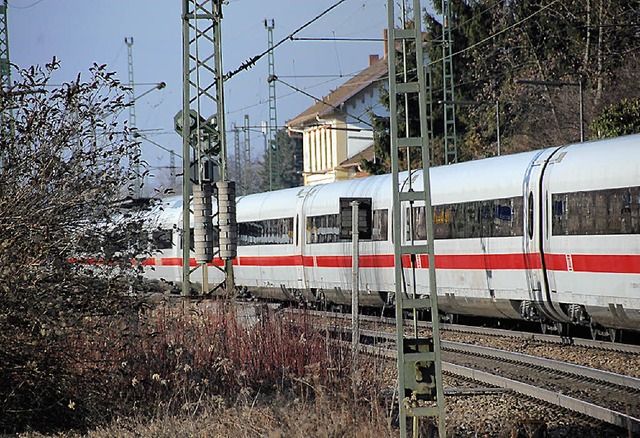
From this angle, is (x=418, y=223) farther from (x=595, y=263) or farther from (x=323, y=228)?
(x=595, y=263)

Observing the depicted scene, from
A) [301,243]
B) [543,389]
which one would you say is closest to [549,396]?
[543,389]

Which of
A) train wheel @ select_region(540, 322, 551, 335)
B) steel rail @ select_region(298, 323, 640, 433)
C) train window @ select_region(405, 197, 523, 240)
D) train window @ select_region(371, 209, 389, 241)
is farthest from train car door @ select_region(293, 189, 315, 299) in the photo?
steel rail @ select_region(298, 323, 640, 433)

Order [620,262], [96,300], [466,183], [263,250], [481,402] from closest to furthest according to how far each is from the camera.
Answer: [96,300]
[481,402]
[620,262]
[466,183]
[263,250]

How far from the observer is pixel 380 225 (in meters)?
23.9

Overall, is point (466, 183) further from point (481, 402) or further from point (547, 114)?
point (547, 114)

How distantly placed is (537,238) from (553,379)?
4425 mm

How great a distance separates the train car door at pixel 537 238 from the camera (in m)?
17.7

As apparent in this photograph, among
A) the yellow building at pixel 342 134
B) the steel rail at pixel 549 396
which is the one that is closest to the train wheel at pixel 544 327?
the steel rail at pixel 549 396

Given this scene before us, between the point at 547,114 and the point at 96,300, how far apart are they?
37.7 metres

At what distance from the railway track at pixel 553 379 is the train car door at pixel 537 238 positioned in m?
0.61

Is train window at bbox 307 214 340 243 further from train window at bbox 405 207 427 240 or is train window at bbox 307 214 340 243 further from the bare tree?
the bare tree

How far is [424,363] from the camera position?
8.91 meters

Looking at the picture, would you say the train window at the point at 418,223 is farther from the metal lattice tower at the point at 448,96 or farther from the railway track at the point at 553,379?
the metal lattice tower at the point at 448,96

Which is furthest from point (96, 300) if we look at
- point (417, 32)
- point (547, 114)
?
point (547, 114)
